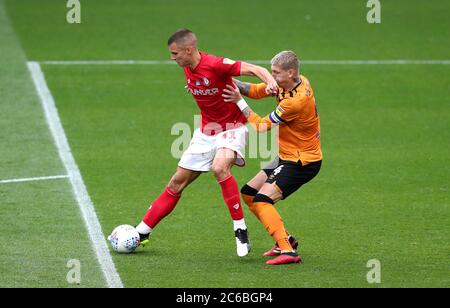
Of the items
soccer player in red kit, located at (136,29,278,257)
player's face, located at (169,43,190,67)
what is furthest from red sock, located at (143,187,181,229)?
player's face, located at (169,43,190,67)

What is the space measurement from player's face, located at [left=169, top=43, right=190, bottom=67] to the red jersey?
0.13 m

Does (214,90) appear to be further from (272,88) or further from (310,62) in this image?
(310,62)

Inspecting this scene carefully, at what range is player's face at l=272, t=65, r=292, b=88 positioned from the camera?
10.3m

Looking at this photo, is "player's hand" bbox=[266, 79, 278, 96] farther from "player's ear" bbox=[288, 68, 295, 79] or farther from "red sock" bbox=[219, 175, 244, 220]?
"red sock" bbox=[219, 175, 244, 220]

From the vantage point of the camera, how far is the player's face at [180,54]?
10.6m

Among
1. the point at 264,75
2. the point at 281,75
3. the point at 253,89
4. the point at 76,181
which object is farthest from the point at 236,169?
the point at 264,75

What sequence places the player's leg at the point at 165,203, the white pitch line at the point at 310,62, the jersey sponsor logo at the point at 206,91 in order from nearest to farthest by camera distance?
the jersey sponsor logo at the point at 206,91, the player's leg at the point at 165,203, the white pitch line at the point at 310,62

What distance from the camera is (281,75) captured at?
408 inches

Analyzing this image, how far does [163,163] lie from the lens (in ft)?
49.4

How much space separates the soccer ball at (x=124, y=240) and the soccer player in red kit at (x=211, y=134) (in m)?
0.18

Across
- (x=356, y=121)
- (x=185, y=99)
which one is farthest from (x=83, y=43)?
(x=356, y=121)

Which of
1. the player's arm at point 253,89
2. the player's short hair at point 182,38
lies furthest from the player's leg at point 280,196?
the player's short hair at point 182,38

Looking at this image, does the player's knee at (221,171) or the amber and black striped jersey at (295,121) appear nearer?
the amber and black striped jersey at (295,121)

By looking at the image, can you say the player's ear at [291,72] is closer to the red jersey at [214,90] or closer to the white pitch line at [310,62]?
the red jersey at [214,90]
